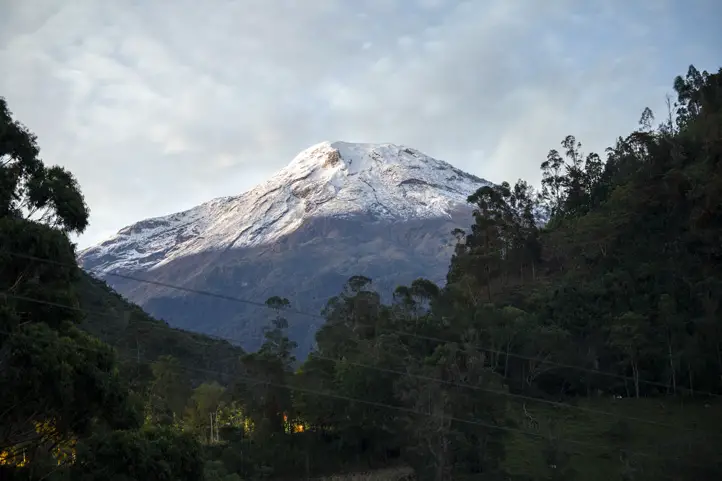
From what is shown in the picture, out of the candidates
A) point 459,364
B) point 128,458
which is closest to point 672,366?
point 459,364

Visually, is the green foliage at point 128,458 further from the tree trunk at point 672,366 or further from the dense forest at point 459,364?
the tree trunk at point 672,366

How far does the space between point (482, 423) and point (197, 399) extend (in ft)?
79.3

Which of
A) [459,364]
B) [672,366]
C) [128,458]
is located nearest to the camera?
[128,458]

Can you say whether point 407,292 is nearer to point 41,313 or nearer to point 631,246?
point 631,246

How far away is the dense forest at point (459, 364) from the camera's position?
1051 centimetres

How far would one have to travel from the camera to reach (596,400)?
135 ft

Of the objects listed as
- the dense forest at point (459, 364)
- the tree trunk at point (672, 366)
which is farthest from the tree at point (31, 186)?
the tree trunk at point (672, 366)

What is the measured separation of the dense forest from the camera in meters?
10.5

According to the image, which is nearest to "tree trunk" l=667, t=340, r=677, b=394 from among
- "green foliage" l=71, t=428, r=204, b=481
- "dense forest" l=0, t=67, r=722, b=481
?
"dense forest" l=0, t=67, r=722, b=481

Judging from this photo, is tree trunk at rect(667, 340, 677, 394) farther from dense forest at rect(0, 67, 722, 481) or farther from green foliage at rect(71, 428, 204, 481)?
green foliage at rect(71, 428, 204, 481)

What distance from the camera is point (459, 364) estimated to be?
3456 cm

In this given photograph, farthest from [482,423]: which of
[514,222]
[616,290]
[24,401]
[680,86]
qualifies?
[680,86]

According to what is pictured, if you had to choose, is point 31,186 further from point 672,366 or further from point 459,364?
point 672,366

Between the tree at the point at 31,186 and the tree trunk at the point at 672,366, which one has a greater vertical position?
the tree at the point at 31,186
